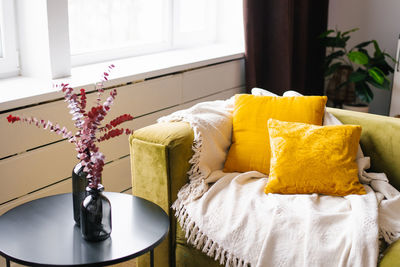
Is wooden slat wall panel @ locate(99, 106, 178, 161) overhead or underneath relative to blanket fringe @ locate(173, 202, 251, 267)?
overhead

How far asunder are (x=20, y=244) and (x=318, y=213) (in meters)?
0.95

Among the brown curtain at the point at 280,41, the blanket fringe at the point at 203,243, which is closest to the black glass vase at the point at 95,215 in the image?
the blanket fringe at the point at 203,243

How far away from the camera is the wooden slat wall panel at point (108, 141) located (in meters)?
1.92

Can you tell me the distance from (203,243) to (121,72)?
1.02m

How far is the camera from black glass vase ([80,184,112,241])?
4.63ft

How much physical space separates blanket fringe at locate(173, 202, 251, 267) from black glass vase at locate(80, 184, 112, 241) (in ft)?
1.35

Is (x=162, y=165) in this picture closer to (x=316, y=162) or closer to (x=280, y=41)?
(x=316, y=162)

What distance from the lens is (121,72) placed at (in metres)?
2.44

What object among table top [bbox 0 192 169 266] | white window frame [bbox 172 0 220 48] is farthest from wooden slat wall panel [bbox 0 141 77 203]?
white window frame [bbox 172 0 220 48]

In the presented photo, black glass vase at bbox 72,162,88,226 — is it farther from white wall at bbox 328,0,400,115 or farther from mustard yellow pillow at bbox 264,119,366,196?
white wall at bbox 328,0,400,115

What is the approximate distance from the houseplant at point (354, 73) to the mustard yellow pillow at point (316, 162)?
5.29ft

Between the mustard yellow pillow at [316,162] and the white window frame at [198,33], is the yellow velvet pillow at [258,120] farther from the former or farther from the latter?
the white window frame at [198,33]

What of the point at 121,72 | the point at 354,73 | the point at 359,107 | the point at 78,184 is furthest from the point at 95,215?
the point at 359,107

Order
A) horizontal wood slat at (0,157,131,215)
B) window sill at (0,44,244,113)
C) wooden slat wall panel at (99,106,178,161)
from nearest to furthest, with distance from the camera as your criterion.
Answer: window sill at (0,44,244,113), horizontal wood slat at (0,157,131,215), wooden slat wall panel at (99,106,178,161)
